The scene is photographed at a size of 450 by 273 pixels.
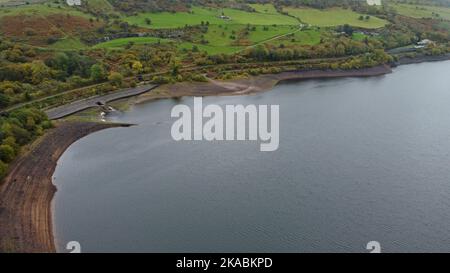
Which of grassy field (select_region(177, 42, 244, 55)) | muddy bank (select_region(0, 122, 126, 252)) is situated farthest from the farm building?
muddy bank (select_region(0, 122, 126, 252))

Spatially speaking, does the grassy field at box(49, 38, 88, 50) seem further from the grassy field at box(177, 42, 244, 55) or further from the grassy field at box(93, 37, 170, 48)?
the grassy field at box(177, 42, 244, 55)

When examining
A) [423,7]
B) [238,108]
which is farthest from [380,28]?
[238,108]


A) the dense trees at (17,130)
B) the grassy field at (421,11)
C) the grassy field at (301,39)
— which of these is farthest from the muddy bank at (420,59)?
the dense trees at (17,130)

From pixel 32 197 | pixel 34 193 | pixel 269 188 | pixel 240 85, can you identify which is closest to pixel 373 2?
pixel 240 85

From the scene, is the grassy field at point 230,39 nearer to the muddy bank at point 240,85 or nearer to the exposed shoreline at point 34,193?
the muddy bank at point 240,85

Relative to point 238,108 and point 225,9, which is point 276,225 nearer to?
point 238,108

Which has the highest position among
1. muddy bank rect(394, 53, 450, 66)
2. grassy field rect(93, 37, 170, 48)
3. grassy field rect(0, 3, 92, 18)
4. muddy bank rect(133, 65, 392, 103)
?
grassy field rect(0, 3, 92, 18)
